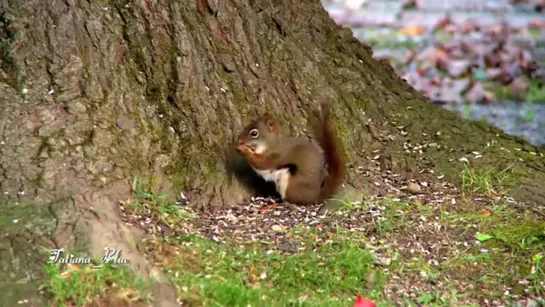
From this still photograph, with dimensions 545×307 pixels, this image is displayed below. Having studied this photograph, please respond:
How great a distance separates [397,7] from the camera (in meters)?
10.8

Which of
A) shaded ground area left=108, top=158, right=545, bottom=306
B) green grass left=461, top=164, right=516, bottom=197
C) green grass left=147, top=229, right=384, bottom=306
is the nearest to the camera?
green grass left=147, top=229, right=384, bottom=306

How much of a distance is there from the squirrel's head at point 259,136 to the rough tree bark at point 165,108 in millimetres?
129

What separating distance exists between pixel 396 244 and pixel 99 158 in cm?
133

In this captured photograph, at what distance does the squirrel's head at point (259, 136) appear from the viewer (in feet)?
15.5

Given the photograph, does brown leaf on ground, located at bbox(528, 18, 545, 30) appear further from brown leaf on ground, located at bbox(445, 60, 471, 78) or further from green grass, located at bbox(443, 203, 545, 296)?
green grass, located at bbox(443, 203, 545, 296)

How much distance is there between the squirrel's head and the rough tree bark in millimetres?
129

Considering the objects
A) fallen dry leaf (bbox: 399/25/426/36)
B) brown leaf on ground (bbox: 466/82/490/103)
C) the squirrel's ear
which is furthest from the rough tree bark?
fallen dry leaf (bbox: 399/25/426/36)

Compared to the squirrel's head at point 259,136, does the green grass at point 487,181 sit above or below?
below

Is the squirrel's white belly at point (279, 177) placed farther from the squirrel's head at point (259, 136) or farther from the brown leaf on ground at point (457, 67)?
the brown leaf on ground at point (457, 67)

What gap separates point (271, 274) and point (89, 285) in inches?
30.3

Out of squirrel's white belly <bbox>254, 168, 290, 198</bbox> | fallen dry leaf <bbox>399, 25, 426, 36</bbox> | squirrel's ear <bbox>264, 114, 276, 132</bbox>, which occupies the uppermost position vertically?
fallen dry leaf <bbox>399, 25, 426, 36</bbox>

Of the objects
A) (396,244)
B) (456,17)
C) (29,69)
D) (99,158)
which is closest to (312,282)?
(396,244)

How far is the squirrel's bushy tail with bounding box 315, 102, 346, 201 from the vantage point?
4.86 m

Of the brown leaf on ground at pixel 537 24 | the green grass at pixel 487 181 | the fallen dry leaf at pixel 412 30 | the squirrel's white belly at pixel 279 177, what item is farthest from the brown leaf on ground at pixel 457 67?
the squirrel's white belly at pixel 279 177
